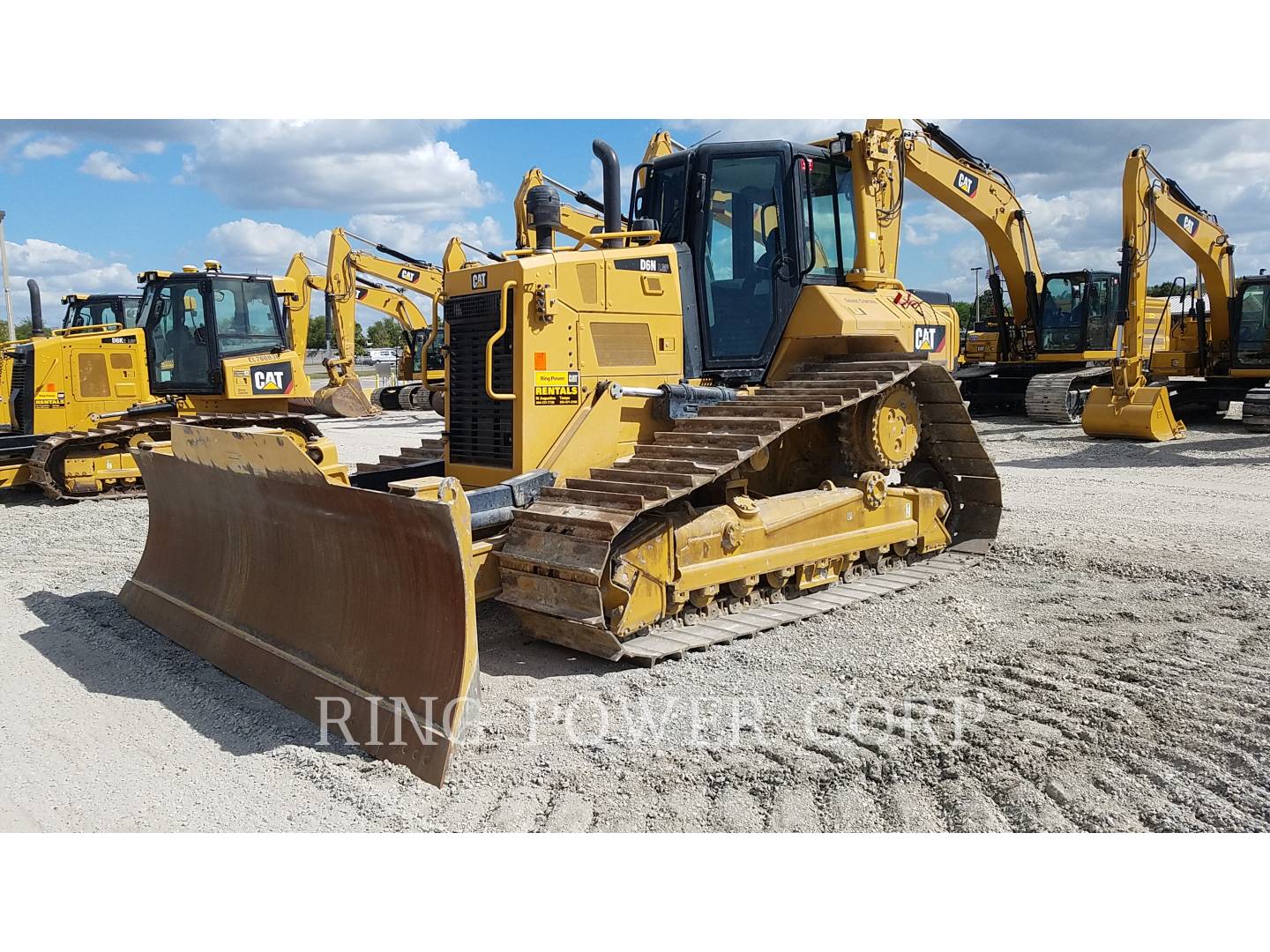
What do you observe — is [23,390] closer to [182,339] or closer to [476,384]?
[182,339]

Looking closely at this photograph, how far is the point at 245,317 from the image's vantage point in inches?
501

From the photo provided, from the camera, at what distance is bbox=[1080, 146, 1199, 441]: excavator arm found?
14695 mm

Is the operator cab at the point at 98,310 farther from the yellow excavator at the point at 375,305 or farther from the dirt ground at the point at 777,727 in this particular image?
the dirt ground at the point at 777,727

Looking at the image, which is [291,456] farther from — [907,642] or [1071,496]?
[1071,496]

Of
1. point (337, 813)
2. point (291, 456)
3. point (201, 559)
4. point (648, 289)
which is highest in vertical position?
point (648, 289)

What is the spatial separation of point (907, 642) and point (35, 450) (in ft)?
36.1

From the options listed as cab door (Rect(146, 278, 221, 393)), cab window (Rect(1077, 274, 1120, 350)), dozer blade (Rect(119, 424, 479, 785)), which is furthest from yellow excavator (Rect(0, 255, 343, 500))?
cab window (Rect(1077, 274, 1120, 350))

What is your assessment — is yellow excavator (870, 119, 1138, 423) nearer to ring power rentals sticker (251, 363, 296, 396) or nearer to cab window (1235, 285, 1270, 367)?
cab window (1235, 285, 1270, 367)

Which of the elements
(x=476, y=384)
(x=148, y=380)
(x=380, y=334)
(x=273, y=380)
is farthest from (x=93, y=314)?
(x=380, y=334)

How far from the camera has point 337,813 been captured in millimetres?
3666

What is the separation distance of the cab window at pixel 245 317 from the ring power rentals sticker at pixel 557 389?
809 centimetres

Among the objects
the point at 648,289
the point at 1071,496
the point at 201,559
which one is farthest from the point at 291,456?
the point at 1071,496

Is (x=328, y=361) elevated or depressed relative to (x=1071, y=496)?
elevated

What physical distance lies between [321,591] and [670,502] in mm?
2042
